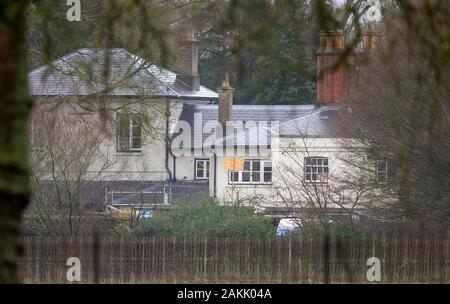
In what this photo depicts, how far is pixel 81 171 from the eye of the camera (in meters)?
19.4

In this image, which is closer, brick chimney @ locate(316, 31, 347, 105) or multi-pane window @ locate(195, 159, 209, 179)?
brick chimney @ locate(316, 31, 347, 105)

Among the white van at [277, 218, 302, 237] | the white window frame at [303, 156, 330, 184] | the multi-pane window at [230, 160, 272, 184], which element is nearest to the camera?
the white van at [277, 218, 302, 237]

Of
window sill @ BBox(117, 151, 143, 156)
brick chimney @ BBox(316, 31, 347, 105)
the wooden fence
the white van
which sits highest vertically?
brick chimney @ BBox(316, 31, 347, 105)

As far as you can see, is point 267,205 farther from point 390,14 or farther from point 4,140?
point 4,140

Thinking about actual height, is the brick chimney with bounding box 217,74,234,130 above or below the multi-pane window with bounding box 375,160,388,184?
above

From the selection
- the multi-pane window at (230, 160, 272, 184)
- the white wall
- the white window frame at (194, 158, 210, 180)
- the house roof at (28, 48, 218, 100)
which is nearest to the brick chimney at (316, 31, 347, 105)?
the house roof at (28, 48, 218, 100)

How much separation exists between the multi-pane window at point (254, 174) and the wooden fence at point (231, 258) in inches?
240

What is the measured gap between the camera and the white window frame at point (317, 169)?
20.3 meters

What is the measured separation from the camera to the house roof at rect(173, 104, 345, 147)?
871 inches

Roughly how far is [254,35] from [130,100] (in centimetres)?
1259

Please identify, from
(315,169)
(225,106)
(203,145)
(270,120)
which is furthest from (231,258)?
(203,145)

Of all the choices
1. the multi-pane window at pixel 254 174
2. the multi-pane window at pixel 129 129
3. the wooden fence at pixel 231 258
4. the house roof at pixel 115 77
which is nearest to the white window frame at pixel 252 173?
the multi-pane window at pixel 254 174

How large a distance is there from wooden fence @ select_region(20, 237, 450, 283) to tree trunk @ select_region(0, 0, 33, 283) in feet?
46.6

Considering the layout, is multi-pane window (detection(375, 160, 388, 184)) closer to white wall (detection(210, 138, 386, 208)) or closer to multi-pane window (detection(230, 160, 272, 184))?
white wall (detection(210, 138, 386, 208))
